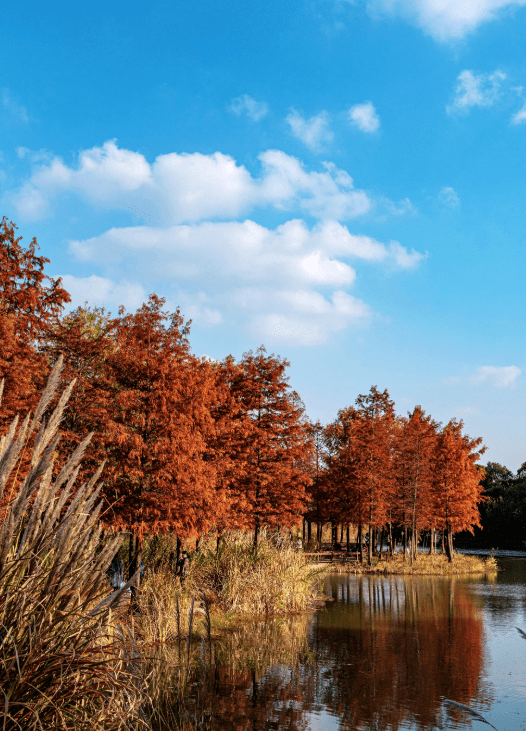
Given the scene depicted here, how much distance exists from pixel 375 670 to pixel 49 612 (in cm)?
910

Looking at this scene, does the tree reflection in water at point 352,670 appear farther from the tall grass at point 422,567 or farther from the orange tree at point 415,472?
the orange tree at point 415,472

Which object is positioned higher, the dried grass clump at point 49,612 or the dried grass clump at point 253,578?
the dried grass clump at point 49,612

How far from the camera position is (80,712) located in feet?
11.2

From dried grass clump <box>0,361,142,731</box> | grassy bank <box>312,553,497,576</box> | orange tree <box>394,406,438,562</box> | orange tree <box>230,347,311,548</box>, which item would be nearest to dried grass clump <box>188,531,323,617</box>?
orange tree <box>230,347,311,548</box>

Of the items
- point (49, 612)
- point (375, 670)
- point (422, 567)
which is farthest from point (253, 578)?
point (422, 567)

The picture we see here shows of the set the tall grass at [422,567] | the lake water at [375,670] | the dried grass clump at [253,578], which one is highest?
the dried grass clump at [253,578]

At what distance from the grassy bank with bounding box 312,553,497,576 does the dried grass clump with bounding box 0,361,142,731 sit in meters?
27.6

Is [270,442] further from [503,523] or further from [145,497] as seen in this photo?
[503,523]

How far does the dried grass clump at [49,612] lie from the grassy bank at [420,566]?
90.6 feet

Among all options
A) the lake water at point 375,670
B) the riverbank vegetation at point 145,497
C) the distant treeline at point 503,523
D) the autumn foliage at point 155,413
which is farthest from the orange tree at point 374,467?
the distant treeline at point 503,523

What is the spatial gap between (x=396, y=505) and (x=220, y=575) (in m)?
25.7

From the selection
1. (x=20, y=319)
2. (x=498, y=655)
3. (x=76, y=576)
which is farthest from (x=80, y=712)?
(x=498, y=655)

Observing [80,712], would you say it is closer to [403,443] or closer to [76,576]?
[76,576]

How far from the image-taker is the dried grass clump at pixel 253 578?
15.4 m
